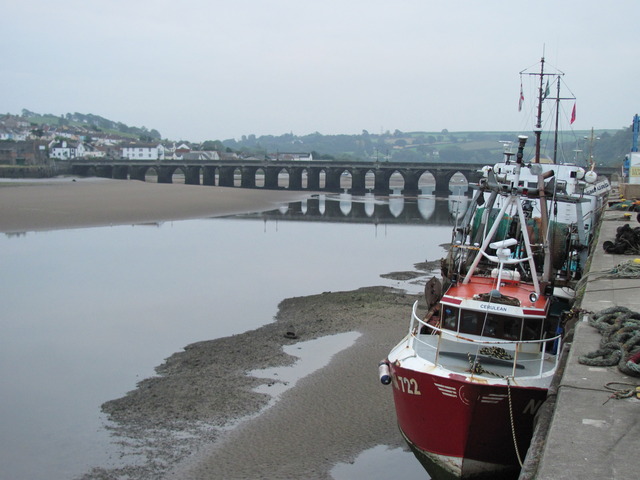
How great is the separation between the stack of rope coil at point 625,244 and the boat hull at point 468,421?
1187 centimetres

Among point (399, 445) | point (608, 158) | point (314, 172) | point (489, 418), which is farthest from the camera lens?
point (608, 158)

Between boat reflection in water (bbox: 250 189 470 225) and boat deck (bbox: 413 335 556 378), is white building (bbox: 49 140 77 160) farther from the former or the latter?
boat deck (bbox: 413 335 556 378)

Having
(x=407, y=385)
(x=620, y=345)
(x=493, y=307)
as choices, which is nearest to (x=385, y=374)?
(x=407, y=385)

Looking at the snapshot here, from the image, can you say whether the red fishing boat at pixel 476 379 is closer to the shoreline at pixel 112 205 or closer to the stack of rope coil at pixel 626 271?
the stack of rope coil at pixel 626 271

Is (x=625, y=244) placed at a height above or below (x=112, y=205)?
above

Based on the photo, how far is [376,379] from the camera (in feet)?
51.1

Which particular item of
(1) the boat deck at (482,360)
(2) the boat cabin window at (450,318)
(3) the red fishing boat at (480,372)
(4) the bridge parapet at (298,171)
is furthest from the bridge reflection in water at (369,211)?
(1) the boat deck at (482,360)

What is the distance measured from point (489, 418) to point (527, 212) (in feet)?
33.3

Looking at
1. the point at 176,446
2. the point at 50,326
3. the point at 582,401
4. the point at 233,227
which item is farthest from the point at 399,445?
the point at 233,227

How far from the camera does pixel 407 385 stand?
11.1m

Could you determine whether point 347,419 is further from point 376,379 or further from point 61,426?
point 61,426

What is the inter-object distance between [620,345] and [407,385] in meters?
3.08

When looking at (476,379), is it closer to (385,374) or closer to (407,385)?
(407,385)

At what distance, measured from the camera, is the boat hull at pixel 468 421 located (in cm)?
1034
